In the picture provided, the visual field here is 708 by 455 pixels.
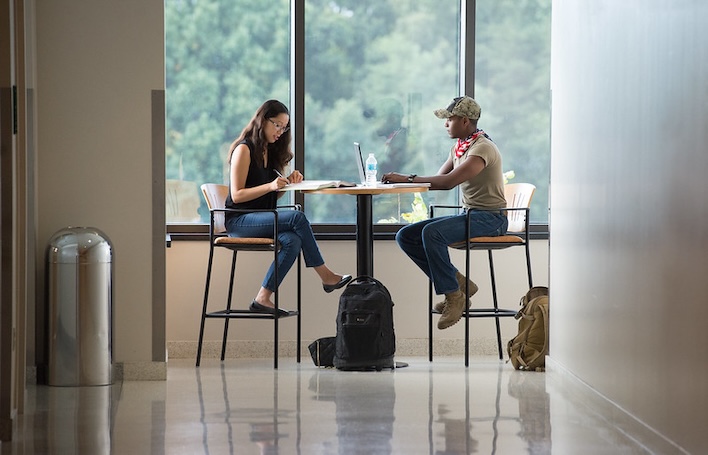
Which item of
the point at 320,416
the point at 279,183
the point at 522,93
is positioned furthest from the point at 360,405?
the point at 522,93

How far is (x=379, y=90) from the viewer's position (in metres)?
6.75

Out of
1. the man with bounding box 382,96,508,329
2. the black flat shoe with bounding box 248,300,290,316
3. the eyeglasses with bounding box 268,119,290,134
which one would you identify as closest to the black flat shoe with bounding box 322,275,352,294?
the black flat shoe with bounding box 248,300,290,316

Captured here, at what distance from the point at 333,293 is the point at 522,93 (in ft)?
5.80

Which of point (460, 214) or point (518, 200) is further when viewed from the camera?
point (518, 200)

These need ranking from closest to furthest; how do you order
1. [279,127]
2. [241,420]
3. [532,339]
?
[241,420], [532,339], [279,127]

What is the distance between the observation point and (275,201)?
613cm

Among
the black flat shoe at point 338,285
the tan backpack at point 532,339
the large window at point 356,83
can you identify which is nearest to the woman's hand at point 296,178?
the black flat shoe at point 338,285

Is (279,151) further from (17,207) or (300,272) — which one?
(17,207)

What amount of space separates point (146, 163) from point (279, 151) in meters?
1.15

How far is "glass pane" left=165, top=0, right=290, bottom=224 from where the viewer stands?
656 cm

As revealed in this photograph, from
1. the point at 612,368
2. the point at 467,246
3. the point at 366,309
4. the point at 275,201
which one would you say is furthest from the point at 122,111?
the point at 612,368

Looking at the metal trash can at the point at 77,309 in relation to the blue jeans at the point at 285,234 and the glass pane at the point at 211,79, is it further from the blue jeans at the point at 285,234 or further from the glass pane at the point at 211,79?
the glass pane at the point at 211,79

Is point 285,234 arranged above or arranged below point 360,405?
above

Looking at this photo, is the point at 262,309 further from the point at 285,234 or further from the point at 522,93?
the point at 522,93
